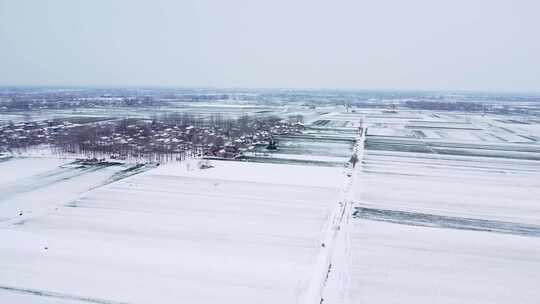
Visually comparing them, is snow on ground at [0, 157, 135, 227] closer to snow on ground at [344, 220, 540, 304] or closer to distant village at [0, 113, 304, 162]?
distant village at [0, 113, 304, 162]

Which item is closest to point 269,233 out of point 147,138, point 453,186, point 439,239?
point 439,239

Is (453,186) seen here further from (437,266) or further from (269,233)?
(269,233)

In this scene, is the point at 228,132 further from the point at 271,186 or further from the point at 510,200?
the point at 510,200

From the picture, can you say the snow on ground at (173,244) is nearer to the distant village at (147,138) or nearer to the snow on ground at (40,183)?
the snow on ground at (40,183)

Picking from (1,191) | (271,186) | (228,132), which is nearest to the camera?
(1,191)

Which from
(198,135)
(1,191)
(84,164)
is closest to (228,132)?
(198,135)
